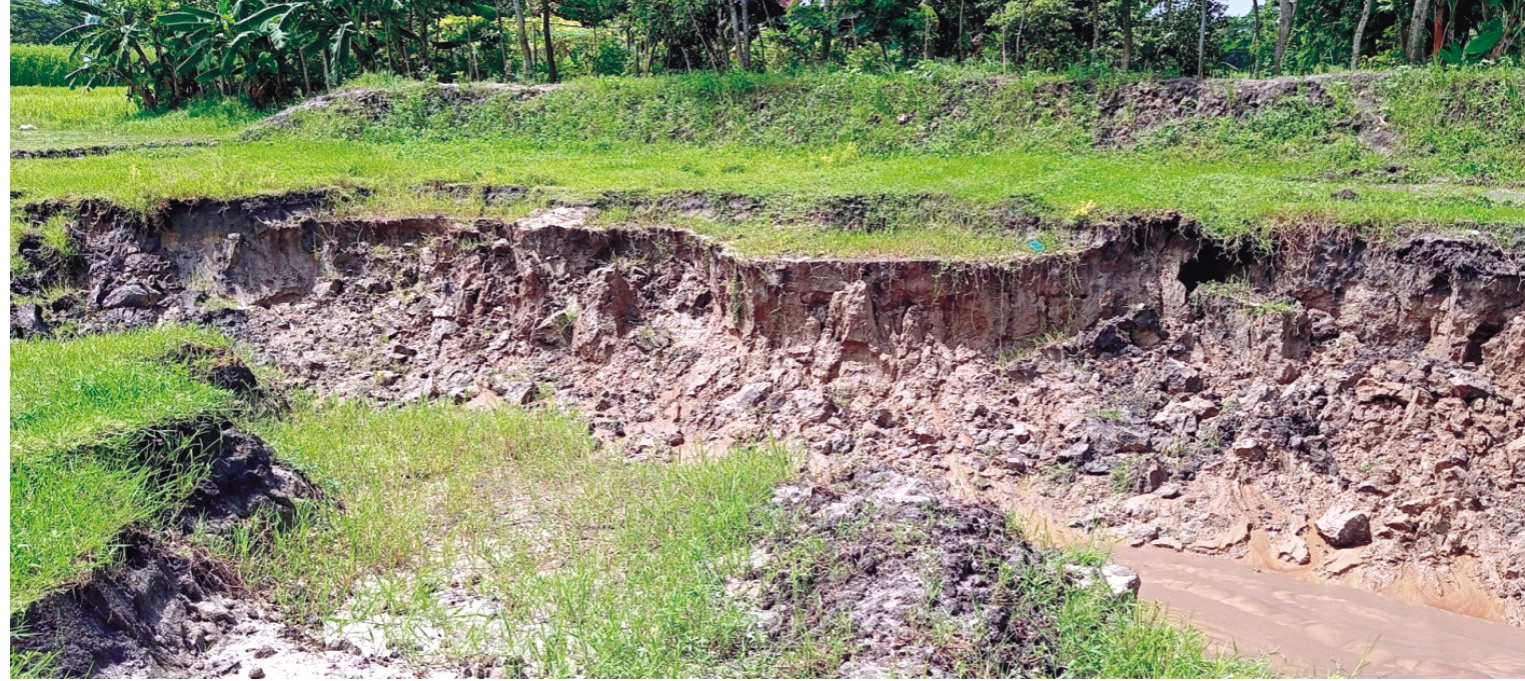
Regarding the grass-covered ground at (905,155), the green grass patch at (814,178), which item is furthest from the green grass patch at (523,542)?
the green grass patch at (814,178)

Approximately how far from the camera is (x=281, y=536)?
20.5ft

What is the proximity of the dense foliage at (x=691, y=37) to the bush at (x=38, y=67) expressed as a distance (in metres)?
7.99

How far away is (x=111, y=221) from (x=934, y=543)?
9.66 m

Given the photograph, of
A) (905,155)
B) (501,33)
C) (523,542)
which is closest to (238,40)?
(501,33)

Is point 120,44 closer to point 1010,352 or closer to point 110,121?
point 110,121

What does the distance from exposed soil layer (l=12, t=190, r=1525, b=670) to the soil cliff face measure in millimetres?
21

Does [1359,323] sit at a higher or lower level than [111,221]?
lower

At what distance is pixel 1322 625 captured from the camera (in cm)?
651

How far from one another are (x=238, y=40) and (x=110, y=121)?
295cm

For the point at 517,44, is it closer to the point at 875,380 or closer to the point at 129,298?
the point at 129,298

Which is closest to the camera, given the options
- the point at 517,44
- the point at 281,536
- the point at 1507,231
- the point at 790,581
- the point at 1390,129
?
the point at 790,581

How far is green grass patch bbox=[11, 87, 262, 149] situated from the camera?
16.9 metres

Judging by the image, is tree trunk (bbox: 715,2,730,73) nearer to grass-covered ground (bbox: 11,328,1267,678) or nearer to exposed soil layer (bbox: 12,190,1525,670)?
exposed soil layer (bbox: 12,190,1525,670)

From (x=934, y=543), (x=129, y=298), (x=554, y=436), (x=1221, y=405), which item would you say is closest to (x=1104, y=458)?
(x=1221, y=405)
